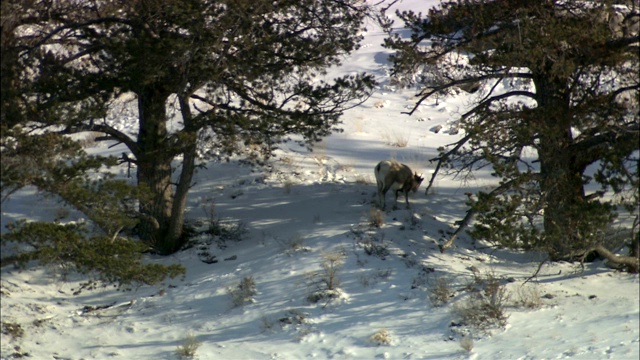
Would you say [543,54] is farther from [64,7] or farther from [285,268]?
[64,7]

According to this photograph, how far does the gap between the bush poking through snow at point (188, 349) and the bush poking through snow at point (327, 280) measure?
1882 mm

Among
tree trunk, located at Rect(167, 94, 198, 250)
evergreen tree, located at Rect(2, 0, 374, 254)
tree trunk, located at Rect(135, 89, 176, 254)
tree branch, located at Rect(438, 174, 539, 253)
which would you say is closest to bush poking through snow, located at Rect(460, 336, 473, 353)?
tree branch, located at Rect(438, 174, 539, 253)

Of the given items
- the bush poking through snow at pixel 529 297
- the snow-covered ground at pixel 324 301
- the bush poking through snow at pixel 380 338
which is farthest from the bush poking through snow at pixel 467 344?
the bush poking through snow at pixel 529 297

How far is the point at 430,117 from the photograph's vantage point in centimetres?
2119

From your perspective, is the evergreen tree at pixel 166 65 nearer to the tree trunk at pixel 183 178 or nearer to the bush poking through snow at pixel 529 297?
the tree trunk at pixel 183 178

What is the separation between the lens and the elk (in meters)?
13.7

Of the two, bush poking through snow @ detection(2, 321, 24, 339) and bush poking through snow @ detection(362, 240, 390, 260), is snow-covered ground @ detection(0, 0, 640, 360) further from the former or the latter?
bush poking through snow @ detection(2, 321, 24, 339)

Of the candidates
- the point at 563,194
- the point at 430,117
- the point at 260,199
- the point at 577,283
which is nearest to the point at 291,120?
the point at 260,199

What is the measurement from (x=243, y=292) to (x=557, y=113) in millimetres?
5351

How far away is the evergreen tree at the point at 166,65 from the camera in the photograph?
33.0 feet

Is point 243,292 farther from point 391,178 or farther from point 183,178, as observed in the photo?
point 391,178

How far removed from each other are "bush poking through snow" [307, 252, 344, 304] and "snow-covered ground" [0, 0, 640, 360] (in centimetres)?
7

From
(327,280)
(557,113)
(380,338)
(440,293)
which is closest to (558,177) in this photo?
(557,113)

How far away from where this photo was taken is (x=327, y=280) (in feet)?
36.5
